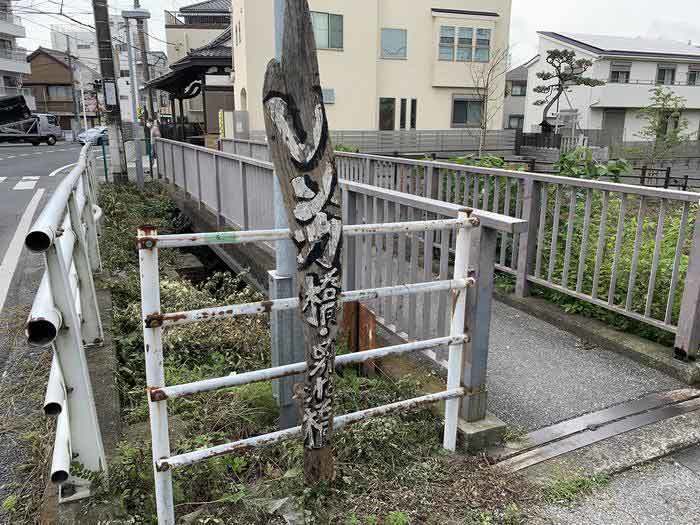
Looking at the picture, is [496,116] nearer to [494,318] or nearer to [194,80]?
[194,80]

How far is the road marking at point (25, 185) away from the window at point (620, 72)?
33.8m

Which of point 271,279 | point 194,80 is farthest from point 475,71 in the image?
point 271,279

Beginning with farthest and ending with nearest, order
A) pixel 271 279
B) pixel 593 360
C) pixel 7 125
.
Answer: pixel 7 125 → pixel 593 360 → pixel 271 279

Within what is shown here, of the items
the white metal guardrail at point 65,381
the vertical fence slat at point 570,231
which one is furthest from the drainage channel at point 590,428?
the white metal guardrail at point 65,381

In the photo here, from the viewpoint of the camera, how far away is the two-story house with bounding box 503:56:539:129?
46753 mm

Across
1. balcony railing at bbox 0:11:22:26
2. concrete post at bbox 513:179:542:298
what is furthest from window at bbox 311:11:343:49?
balcony railing at bbox 0:11:22:26

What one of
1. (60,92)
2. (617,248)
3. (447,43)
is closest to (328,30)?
(447,43)

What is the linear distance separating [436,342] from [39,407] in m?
2.31

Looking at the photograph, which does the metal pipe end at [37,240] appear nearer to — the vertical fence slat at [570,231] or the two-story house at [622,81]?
the vertical fence slat at [570,231]

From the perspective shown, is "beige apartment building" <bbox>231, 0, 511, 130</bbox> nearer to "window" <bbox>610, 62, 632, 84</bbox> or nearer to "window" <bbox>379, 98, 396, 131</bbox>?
"window" <bbox>379, 98, 396, 131</bbox>

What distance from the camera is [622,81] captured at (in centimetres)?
3631

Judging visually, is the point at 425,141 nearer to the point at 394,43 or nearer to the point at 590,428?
the point at 394,43

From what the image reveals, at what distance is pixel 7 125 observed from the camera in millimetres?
37375

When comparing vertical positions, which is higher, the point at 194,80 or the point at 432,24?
the point at 432,24
